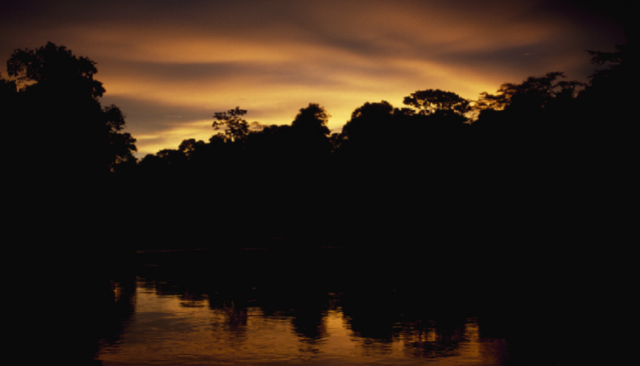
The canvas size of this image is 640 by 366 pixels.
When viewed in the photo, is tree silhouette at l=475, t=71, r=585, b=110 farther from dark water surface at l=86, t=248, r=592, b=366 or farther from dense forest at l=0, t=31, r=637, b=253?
dark water surface at l=86, t=248, r=592, b=366

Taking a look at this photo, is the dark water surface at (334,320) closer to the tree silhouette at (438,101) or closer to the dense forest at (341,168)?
the dense forest at (341,168)

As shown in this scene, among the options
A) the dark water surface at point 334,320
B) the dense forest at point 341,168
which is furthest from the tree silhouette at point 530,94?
the dark water surface at point 334,320

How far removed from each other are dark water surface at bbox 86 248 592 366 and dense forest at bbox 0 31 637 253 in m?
7.76

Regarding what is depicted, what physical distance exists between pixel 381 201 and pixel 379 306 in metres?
55.2

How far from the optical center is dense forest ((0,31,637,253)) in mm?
26297

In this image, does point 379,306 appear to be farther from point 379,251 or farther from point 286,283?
point 379,251

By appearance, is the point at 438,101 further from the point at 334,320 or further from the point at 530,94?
the point at 334,320

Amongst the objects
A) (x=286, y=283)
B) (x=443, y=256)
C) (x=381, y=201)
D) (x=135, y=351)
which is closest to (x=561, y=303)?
(x=286, y=283)

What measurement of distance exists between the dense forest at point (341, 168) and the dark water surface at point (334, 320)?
7.76 metres

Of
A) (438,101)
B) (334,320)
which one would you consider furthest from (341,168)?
(334,320)

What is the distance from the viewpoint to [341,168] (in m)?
80.4

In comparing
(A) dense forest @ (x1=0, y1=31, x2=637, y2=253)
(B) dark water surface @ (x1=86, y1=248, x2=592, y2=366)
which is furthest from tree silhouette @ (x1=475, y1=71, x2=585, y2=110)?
(B) dark water surface @ (x1=86, y1=248, x2=592, y2=366)

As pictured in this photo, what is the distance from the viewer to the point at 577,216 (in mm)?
33062

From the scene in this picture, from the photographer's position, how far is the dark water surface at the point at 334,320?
1041cm
